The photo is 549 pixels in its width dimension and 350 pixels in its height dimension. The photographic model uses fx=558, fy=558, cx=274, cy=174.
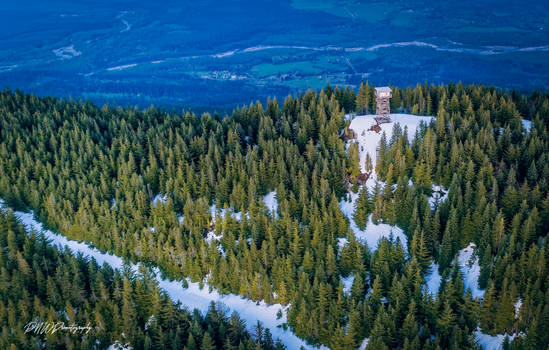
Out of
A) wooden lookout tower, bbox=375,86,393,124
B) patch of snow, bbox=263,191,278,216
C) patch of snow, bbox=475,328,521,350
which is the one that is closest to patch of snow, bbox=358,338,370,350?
patch of snow, bbox=475,328,521,350

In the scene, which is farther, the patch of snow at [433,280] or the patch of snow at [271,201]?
the patch of snow at [271,201]

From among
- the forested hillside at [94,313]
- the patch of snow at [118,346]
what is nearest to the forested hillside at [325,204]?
the forested hillside at [94,313]

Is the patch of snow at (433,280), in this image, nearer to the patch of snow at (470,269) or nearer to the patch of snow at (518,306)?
the patch of snow at (470,269)

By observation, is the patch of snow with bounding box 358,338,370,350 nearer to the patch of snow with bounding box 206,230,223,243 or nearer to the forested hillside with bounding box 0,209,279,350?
the forested hillside with bounding box 0,209,279,350

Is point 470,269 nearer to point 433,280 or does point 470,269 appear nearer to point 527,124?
point 433,280

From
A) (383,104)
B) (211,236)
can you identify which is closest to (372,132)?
(383,104)
